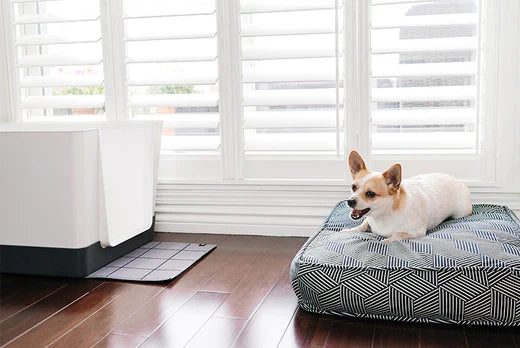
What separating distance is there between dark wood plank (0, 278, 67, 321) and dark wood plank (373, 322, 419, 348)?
1161 millimetres

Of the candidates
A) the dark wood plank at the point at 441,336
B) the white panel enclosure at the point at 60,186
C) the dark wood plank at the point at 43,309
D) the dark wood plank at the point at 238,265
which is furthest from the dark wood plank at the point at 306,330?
the white panel enclosure at the point at 60,186

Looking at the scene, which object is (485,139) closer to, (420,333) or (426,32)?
A: (426,32)

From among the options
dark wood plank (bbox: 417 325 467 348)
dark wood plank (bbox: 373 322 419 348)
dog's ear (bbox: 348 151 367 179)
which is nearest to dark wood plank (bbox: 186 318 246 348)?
dark wood plank (bbox: 373 322 419 348)

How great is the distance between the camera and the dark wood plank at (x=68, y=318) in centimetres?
170

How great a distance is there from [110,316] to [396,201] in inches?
39.6

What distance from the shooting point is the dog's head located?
6.28 feet

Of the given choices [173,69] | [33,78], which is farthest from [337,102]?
[33,78]

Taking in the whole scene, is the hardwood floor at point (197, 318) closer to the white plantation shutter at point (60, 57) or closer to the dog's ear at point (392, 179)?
the dog's ear at point (392, 179)

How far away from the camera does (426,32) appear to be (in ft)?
8.52

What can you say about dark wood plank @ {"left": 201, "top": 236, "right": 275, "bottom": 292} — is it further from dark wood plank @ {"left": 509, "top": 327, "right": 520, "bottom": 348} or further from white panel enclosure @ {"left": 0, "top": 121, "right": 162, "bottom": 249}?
dark wood plank @ {"left": 509, "top": 327, "right": 520, "bottom": 348}

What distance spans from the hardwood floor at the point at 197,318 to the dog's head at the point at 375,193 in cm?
38

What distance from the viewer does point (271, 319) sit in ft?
5.89

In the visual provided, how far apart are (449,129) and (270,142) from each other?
0.82 meters

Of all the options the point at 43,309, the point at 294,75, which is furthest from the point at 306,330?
the point at 294,75
